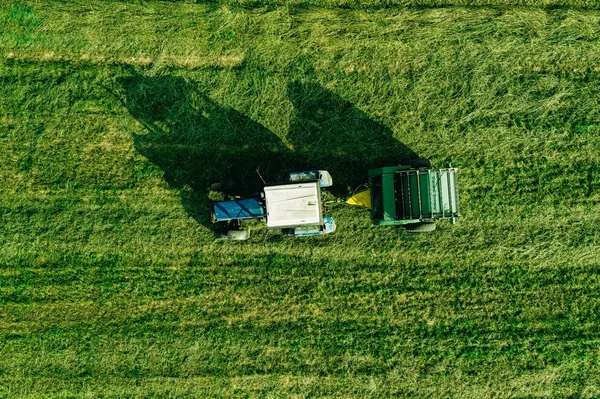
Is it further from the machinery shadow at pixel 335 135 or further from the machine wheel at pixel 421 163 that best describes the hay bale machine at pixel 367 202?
the machinery shadow at pixel 335 135

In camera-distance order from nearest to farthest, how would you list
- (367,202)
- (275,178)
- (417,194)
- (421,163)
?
(417,194) < (421,163) < (367,202) < (275,178)

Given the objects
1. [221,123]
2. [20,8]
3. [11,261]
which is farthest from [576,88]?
[11,261]

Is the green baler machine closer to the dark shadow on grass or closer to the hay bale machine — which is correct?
the hay bale machine

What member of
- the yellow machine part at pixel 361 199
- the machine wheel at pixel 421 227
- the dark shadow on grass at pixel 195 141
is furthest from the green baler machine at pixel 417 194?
the dark shadow on grass at pixel 195 141

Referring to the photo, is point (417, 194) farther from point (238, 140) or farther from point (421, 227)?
point (238, 140)

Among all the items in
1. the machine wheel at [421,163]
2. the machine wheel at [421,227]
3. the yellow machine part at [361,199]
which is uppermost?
the machine wheel at [421,163]

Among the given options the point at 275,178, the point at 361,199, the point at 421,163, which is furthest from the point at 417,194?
the point at 275,178

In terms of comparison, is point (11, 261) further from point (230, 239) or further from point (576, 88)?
point (576, 88)
